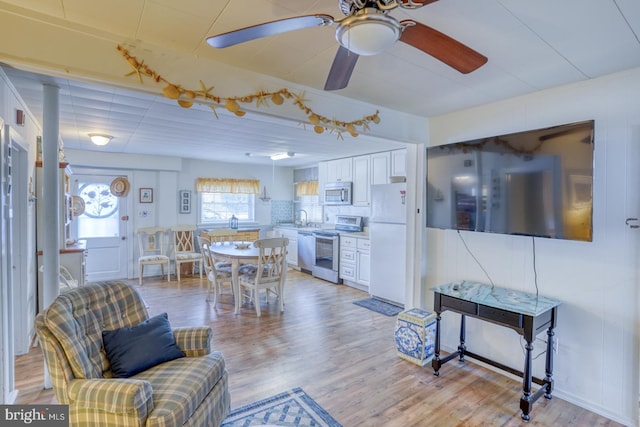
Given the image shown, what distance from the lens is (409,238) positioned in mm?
3402

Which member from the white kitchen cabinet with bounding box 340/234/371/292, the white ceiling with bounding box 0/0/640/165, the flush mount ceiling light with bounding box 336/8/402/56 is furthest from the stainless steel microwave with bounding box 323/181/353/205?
the flush mount ceiling light with bounding box 336/8/402/56

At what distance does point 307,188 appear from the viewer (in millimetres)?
7246

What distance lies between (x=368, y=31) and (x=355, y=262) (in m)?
4.41

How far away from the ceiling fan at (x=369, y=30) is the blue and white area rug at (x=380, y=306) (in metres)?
3.43

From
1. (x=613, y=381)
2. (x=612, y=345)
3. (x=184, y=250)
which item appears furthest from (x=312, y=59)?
(x=184, y=250)

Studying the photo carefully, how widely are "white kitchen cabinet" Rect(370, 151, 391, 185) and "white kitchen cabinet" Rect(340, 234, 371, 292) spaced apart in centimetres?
99

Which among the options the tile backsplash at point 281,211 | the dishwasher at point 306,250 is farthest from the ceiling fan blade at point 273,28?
the tile backsplash at point 281,211

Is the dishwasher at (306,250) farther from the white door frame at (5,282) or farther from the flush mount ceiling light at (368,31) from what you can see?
the flush mount ceiling light at (368,31)

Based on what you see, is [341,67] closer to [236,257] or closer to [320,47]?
[320,47]

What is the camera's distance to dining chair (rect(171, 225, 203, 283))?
6.02 metres

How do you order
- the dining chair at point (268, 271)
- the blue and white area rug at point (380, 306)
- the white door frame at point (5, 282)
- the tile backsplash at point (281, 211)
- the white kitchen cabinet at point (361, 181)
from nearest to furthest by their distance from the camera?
the white door frame at point (5, 282) → the dining chair at point (268, 271) → the blue and white area rug at point (380, 306) → the white kitchen cabinet at point (361, 181) → the tile backsplash at point (281, 211)

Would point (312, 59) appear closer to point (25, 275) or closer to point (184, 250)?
point (25, 275)

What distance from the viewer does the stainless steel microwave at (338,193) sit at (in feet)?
19.2

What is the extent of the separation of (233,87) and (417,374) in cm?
262
